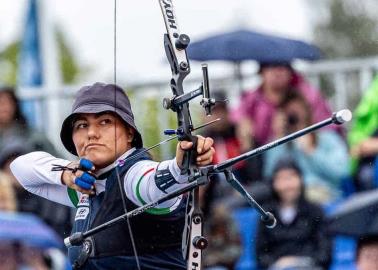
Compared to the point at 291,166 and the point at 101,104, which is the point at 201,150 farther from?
the point at 291,166

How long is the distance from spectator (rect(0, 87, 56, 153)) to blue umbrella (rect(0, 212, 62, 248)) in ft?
1.73

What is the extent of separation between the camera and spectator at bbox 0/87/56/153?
647cm

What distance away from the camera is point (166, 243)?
15.6 ft

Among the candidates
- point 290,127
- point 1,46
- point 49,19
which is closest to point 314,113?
point 290,127

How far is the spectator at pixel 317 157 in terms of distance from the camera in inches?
295

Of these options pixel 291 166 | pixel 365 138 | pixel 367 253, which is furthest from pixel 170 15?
pixel 291 166

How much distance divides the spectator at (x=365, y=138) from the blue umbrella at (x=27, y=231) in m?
1.55

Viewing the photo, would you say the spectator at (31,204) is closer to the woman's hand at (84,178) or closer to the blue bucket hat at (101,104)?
the blue bucket hat at (101,104)

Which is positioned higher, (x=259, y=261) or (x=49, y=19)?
(x=49, y=19)

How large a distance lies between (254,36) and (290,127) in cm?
83

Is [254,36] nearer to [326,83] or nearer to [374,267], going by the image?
[326,83]

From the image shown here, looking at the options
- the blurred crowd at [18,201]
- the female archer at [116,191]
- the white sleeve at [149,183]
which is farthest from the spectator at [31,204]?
the white sleeve at [149,183]

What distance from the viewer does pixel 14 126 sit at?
7090 mm

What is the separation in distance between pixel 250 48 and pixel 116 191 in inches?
119
